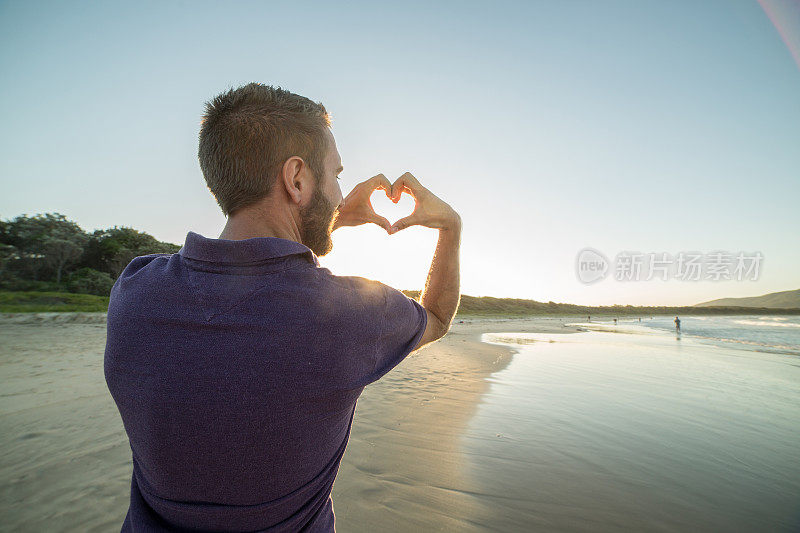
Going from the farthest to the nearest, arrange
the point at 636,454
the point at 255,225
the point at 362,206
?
the point at 636,454 < the point at 362,206 < the point at 255,225

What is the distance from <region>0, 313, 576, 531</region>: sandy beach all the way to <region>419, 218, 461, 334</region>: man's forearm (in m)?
2.29

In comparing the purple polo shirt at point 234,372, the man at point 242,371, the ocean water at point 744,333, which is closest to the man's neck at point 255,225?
the man at point 242,371

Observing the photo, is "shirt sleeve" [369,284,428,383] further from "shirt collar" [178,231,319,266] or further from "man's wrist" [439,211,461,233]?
"man's wrist" [439,211,461,233]

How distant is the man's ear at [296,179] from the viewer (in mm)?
1111

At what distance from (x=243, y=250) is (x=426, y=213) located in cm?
74

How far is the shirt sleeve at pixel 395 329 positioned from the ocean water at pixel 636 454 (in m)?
2.61

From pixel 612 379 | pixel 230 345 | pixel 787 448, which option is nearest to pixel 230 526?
pixel 230 345

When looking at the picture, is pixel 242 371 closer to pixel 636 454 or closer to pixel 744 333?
pixel 636 454

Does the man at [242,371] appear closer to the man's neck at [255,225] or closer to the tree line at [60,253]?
the man's neck at [255,225]

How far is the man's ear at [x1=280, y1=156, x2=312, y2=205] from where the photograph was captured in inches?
43.8

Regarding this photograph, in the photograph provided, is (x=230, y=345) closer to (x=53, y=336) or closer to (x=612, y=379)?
(x=612, y=379)

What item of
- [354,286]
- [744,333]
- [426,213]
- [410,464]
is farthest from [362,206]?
[744,333]

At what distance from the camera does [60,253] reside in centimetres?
2719

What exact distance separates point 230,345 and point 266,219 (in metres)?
0.46
